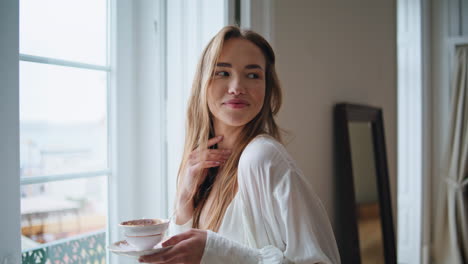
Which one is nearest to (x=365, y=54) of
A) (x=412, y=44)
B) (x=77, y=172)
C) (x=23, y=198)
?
(x=412, y=44)

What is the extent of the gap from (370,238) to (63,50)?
6.25 ft

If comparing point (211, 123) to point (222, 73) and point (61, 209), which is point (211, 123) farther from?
point (61, 209)

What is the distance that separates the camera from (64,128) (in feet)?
3.88

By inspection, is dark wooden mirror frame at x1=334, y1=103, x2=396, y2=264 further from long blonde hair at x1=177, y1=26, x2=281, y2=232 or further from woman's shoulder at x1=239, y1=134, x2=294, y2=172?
woman's shoulder at x1=239, y1=134, x2=294, y2=172

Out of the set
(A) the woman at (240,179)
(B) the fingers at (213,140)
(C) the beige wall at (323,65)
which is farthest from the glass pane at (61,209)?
(C) the beige wall at (323,65)

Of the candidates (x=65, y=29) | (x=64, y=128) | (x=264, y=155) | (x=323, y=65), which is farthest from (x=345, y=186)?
(x=65, y=29)

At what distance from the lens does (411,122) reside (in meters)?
3.46

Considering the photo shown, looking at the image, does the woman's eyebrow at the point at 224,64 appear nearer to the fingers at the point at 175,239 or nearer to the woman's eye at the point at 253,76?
the woman's eye at the point at 253,76

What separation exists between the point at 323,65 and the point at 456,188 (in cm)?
250

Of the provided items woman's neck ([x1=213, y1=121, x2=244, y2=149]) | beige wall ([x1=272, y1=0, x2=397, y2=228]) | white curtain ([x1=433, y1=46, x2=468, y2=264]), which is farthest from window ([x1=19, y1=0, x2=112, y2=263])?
white curtain ([x1=433, y1=46, x2=468, y2=264])

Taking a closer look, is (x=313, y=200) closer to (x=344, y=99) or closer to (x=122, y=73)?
(x=122, y=73)

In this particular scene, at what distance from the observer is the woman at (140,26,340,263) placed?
0.84 metres

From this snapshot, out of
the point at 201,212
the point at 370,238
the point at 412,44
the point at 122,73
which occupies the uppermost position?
the point at 412,44

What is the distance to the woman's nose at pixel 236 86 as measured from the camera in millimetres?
989
